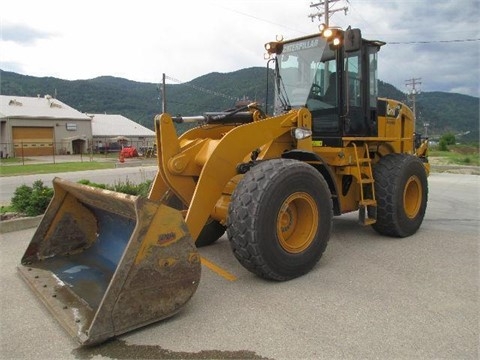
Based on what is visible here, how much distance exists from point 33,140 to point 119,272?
4573cm

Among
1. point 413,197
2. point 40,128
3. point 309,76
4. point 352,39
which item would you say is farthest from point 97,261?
point 40,128

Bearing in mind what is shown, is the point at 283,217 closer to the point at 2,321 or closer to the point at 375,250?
the point at 375,250

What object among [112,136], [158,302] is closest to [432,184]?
[158,302]

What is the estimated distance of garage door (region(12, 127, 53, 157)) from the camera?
139ft

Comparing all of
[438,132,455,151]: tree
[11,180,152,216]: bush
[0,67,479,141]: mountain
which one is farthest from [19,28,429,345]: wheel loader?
[0,67,479,141]: mountain

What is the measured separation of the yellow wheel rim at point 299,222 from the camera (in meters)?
4.62

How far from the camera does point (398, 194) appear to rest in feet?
19.7

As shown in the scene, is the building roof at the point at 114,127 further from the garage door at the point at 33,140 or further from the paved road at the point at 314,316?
the paved road at the point at 314,316

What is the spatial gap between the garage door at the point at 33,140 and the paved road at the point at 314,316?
4155 centimetres

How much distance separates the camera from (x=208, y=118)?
17.7ft

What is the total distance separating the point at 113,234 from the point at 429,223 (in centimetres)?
541

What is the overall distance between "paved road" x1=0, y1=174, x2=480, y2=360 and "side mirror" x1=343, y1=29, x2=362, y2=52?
258 cm

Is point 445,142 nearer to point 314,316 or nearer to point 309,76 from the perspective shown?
point 309,76

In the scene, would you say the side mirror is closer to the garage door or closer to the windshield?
the windshield
